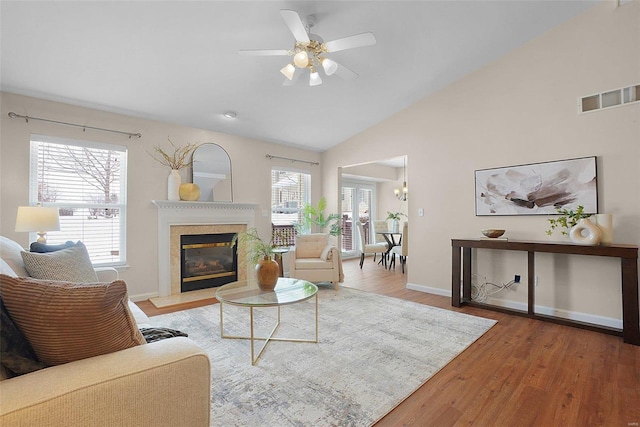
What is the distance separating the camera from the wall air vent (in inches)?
116

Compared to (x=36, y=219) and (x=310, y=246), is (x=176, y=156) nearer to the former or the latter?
(x=36, y=219)

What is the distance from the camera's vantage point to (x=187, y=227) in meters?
4.51

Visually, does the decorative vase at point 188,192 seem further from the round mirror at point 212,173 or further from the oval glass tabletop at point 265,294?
the oval glass tabletop at point 265,294

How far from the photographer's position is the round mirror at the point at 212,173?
461 centimetres

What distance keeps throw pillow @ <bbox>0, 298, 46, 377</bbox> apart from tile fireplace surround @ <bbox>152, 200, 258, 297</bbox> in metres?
3.43

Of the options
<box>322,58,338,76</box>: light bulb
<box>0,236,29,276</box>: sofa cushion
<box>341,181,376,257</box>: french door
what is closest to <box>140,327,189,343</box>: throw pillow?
<box>0,236,29,276</box>: sofa cushion

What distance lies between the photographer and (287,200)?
5.88m

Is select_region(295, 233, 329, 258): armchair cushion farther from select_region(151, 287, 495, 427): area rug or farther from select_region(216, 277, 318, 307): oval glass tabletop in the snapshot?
select_region(216, 277, 318, 307): oval glass tabletop

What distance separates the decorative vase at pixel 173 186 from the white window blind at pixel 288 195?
1.78 m

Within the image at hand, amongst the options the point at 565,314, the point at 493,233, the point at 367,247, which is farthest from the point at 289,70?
the point at 367,247

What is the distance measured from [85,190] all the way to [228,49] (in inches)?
100

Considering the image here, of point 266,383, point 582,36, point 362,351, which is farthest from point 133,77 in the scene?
point 582,36

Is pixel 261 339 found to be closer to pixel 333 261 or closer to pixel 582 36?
pixel 333 261

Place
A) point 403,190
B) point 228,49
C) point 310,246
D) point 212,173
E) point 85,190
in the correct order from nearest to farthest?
point 228,49, point 85,190, point 212,173, point 310,246, point 403,190
